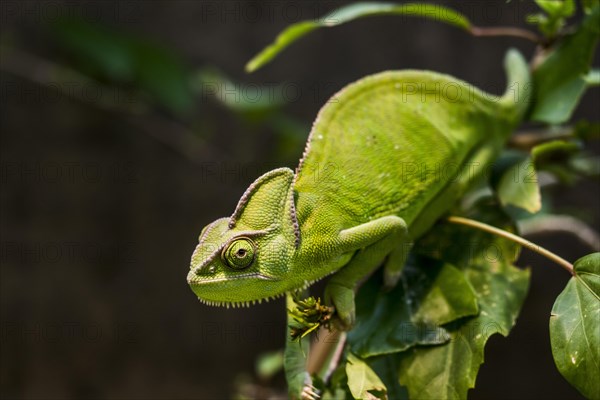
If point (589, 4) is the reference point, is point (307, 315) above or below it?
below

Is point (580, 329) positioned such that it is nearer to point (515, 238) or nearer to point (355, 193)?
point (515, 238)

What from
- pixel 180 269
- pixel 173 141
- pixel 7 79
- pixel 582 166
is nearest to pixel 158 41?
pixel 173 141

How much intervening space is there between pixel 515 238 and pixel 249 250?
1.81 ft

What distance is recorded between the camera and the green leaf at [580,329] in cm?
102

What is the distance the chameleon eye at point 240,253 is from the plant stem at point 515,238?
1.72 ft

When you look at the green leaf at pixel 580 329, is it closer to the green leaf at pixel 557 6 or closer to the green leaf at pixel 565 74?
the green leaf at pixel 565 74

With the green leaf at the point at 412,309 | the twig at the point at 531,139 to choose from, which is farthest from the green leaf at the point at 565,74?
the green leaf at the point at 412,309

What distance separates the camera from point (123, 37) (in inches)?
144

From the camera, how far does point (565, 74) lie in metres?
1.65

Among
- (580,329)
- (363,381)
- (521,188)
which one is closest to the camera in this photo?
(580,329)

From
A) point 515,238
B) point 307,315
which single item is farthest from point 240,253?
point 515,238

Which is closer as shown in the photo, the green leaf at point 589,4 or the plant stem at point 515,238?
the plant stem at point 515,238

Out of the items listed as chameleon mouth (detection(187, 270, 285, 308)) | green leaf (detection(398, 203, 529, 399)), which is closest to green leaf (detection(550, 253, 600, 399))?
green leaf (detection(398, 203, 529, 399))

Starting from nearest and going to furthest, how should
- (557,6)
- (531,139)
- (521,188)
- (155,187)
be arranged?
(521,188)
(557,6)
(531,139)
(155,187)
